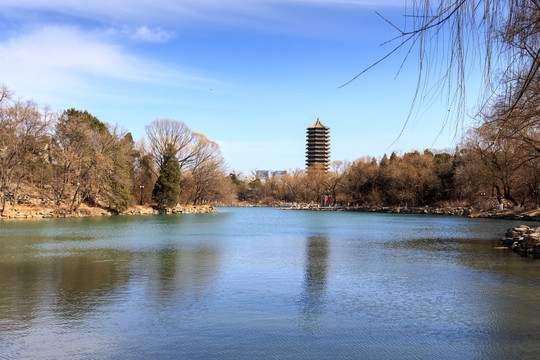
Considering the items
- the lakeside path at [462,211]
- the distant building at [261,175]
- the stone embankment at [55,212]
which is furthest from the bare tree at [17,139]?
A: the distant building at [261,175]

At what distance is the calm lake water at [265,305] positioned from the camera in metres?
5.95

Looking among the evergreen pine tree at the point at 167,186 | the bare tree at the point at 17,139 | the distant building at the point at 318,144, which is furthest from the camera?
the distant building at the point at 318,144

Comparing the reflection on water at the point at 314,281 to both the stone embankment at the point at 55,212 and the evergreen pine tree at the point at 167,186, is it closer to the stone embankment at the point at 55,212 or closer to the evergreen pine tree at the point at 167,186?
the stone embankment at the point at 55,212

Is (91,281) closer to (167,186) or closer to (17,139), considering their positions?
(17,139)

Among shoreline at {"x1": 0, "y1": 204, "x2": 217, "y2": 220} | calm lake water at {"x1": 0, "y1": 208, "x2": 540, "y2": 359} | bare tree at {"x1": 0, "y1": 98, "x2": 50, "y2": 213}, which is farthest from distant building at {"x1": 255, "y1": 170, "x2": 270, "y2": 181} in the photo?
calm lake water at {"x1": 0, "y1": 208, "x2": 540, "y2": 359}

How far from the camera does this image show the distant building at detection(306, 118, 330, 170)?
11062 centimetres

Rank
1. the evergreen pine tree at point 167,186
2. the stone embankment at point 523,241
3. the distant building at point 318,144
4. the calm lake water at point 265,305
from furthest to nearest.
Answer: the distant building at point 318,144, the evergreen pine tree at point 167,186, the stone embankment at point 523,241, the calm lake water at point 265,305

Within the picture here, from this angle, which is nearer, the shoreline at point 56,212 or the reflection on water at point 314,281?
the reflection on water at point 314,281

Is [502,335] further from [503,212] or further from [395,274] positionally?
[503,212]

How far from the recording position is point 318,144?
111 meters

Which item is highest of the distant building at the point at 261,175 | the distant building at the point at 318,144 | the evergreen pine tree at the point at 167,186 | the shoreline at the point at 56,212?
the distant building at the point at 318,144

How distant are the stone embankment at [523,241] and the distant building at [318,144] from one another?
9138cm

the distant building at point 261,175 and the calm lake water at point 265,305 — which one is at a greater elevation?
the distant building at point 261,175

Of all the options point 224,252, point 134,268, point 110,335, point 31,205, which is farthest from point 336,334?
point 31,205
